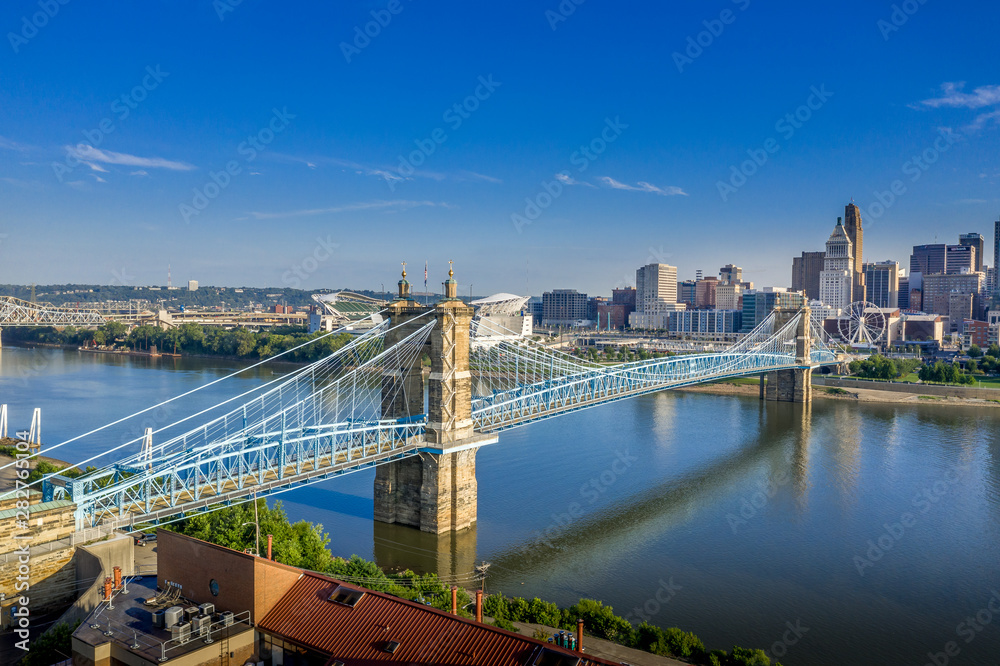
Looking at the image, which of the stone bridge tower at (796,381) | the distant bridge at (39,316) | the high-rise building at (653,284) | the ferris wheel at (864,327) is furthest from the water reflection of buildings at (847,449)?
the distant bridge at (39,316)

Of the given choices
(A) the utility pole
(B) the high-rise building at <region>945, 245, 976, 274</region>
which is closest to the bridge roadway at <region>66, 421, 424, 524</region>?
(A) the utility pole

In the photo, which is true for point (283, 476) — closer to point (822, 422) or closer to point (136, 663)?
point (136, 663)

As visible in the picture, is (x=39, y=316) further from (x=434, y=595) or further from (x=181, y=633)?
(x=181, y=633)

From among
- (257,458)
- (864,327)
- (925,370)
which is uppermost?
(864,327)

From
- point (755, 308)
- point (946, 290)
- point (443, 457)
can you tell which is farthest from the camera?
point (946, 290)

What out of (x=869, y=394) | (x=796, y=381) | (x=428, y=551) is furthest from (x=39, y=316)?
(x=428, y=551)

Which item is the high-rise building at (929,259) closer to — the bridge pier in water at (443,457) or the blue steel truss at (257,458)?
the blue steel truss at (257,458)

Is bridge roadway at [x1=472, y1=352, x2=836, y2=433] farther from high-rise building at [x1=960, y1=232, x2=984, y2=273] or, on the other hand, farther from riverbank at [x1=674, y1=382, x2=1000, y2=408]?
high-rise building at [x1=960, y1=232, x2=984, y2=273]
